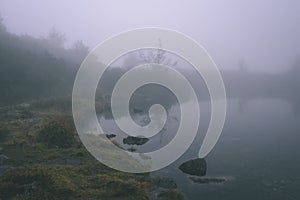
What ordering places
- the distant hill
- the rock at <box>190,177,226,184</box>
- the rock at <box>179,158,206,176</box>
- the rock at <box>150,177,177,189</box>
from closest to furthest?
the rock at <box>150,177,177,189</box>, the rock at <box>190,177,226,184</box>, the rock at <box>179,158,206,176</box>, the distant hill

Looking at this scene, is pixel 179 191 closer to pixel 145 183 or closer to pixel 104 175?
pixel 145 183

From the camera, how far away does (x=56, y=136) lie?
2408cm

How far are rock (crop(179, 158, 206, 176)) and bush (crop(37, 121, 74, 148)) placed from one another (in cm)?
1032

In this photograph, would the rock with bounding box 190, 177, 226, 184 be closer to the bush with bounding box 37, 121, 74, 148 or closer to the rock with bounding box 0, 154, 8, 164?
the bush with bounding box 37, 121, 74, 148

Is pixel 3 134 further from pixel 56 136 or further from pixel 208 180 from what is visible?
pixel 208 180

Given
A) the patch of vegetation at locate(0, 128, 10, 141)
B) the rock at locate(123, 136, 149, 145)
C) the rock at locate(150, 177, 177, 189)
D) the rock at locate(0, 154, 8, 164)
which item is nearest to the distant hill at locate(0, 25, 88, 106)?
the patch of vegetation at locate(0, 128, 10, 141)

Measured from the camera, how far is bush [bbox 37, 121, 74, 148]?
23.7 m

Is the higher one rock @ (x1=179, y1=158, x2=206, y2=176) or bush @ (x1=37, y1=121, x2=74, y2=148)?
bush @ (x1=37, y1=121, x2=74, y2=148)

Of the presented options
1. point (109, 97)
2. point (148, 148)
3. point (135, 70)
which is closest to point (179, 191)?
point (148, 148)

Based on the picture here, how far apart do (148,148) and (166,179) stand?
26.3 feet

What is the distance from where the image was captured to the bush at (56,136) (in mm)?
23672

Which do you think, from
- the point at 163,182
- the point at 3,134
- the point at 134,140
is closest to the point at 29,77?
the point at 3,134

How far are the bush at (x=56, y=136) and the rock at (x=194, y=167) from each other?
10324 mm

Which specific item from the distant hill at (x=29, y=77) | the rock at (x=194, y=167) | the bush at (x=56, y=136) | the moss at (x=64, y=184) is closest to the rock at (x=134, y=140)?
the bush at (x=56, y=136)
